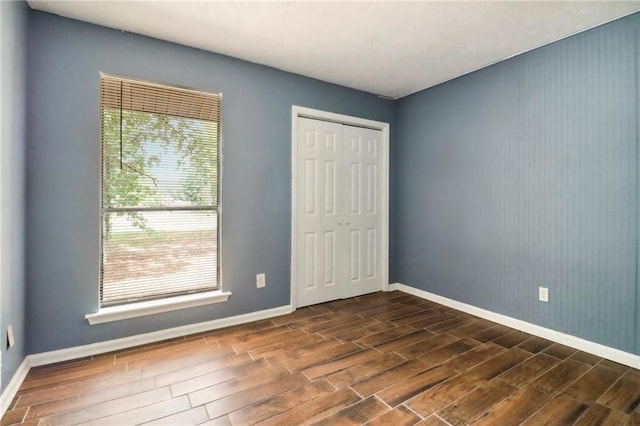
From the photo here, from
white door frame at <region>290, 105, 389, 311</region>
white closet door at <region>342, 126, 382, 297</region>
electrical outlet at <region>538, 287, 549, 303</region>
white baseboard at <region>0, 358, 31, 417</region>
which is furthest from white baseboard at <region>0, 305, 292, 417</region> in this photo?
electrical outlet at <region>538, 287, 549, 303</region>

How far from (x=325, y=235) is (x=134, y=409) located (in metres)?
2.27

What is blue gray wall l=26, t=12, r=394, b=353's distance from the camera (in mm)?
2117

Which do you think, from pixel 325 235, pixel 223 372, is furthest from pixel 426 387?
pixel 325 235

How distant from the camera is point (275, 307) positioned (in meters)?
Answer: 3.07

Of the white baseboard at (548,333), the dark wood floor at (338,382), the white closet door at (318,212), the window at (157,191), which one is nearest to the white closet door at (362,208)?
the white closet door at (318,212)

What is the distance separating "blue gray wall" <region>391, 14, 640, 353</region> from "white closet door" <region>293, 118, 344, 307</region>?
3.58ft

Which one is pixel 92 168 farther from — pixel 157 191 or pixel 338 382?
pixel 338 382

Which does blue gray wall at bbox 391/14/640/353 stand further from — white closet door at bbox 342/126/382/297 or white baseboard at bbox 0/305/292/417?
white baseboard at bbox 0/305/292/417

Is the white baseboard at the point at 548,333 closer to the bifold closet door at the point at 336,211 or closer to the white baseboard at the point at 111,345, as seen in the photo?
the bifold closet door at the point at 336,211

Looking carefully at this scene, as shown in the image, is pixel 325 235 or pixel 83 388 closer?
pixel 83 388

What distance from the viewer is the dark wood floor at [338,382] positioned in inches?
63.3

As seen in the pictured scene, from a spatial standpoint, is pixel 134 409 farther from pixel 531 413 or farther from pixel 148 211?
pixel 531 413

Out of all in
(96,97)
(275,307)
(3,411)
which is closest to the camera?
(3,411)

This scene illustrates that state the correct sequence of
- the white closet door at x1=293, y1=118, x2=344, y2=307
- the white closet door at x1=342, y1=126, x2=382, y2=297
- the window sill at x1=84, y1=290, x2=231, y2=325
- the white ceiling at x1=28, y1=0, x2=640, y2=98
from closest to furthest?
the white ceiling at x1=28, y1=0, x2=640, y2=98, the window sill at x1=84, y1=290, x2=231, y2=325, the white closet door at x1=293, y1=118, x2=344, y2=307, the white closet door at x1=342, y1=126, x2=382, y2=297
